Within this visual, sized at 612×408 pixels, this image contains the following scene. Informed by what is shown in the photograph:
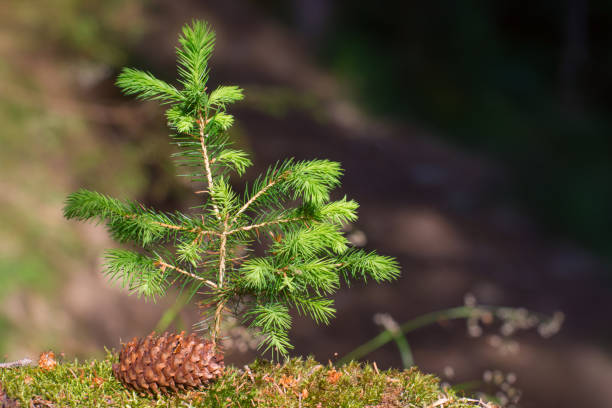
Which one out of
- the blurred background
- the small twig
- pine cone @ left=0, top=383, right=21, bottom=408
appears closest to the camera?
pine cone @ left=0, top=383, right=21, bottom=408

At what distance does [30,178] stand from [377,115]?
238 inches

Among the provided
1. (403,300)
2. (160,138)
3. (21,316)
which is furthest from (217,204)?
(403,300)

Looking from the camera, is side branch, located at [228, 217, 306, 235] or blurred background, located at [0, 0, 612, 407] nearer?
side branch, located at [228, 217, 306, 235]

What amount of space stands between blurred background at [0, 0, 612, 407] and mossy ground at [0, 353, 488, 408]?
0.24 metres

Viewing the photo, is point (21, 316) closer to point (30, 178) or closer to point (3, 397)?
point (30, 178)

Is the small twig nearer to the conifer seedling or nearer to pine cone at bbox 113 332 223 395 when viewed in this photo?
pine cone at bbox 113 332 223 395

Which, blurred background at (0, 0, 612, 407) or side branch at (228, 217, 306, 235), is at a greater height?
blurred background at (0, 0, 612, 407)

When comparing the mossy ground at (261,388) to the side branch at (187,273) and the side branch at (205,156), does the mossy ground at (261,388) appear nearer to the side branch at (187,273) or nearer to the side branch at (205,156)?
the side branch at (187,273)

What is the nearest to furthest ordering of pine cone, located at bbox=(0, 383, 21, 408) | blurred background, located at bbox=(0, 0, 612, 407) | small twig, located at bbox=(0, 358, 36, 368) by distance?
pine cone, located at bbox=(0, 383, 21, 408), small twig, located at bbox=(0, 358, 36, 368), blurred background, located at bbox=(0, 0, 612, 407)

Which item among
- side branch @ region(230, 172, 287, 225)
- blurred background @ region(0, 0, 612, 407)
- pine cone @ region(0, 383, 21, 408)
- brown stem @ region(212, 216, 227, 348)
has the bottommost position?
pine cone @ region(0, 383, 21, 408)

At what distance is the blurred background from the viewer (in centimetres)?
451

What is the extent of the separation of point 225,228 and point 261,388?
0.41 metres

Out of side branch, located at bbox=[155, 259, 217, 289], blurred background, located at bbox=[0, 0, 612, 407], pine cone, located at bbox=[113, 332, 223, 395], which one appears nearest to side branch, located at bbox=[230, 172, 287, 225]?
side branch, located at bbox=[155, 259, 217, 289]

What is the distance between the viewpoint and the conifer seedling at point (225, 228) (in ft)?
4.04
